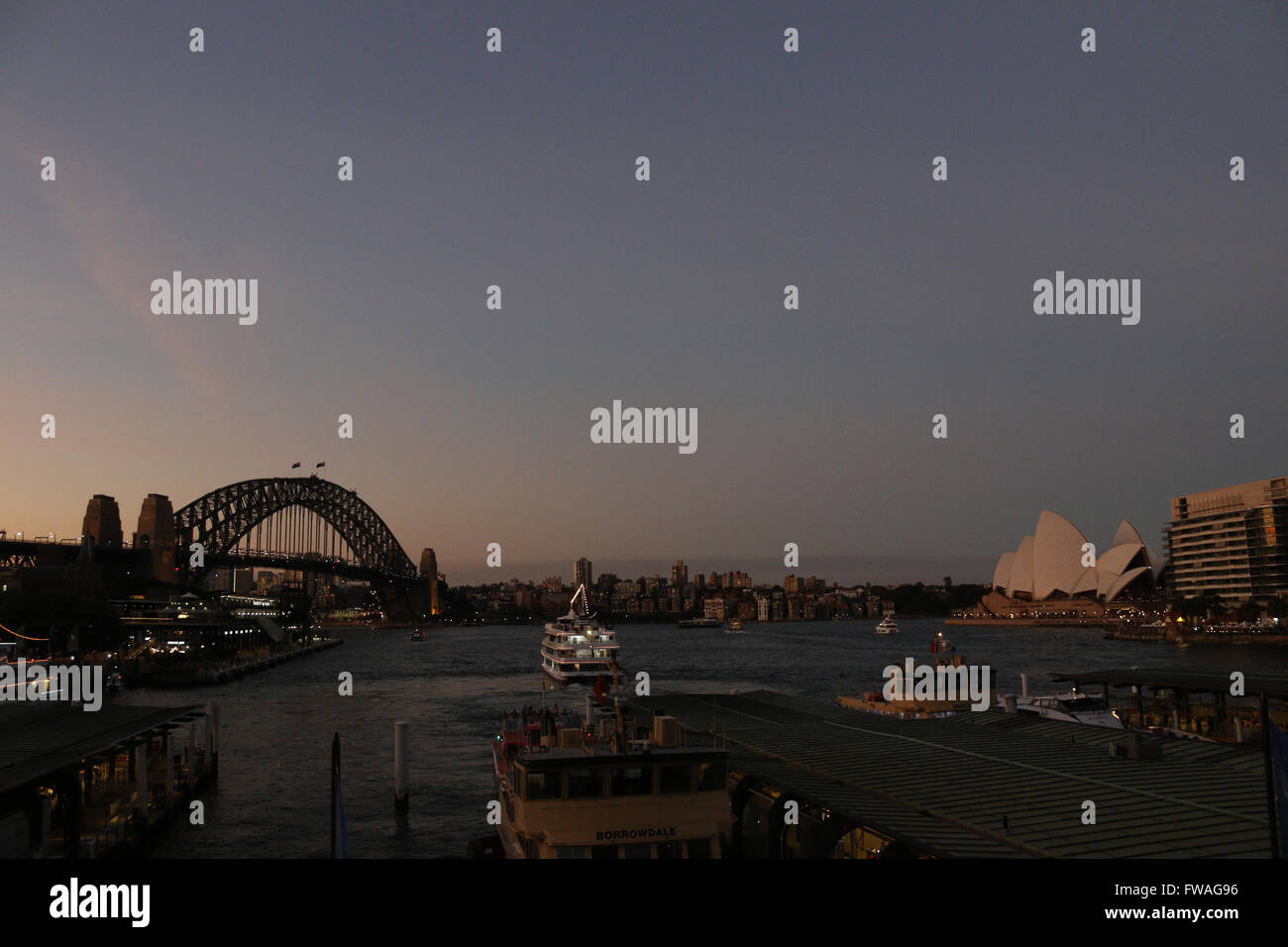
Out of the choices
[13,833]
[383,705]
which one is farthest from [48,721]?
[383,705]

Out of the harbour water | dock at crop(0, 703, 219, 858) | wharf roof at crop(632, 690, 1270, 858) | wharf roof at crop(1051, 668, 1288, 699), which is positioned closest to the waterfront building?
the harbour water

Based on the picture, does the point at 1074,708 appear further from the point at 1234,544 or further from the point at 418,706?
the point at 1234,544

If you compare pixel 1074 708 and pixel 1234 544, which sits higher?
pixel 1234 544

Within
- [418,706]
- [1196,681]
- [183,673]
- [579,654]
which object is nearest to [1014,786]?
[1196,681]

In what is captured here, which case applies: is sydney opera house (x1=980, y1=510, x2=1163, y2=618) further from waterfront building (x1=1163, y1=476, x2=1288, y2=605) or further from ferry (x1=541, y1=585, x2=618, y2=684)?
ferry (x1=541, y1=585, x2=618, y2=684)
